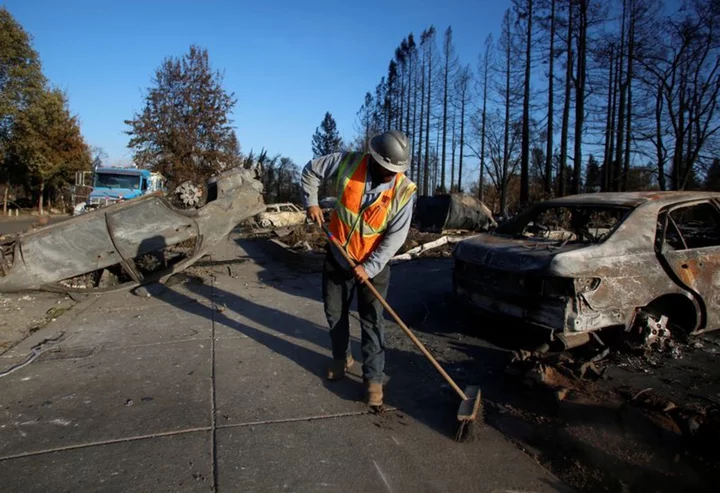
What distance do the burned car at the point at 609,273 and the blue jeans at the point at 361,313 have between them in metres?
1.32

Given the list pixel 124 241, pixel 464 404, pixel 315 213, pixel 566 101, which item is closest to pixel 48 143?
pixel 124 241

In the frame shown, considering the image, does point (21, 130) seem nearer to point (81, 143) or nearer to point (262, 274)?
point (81, 143)

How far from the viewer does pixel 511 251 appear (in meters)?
4.01

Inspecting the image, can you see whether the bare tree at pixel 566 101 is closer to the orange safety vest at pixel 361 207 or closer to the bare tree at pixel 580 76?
the bare tree at pixel 580 76

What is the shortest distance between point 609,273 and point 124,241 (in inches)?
224

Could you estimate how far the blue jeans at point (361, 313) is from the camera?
315cm

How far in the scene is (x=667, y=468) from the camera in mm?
2418

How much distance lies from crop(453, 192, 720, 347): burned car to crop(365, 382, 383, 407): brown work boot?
1.52m

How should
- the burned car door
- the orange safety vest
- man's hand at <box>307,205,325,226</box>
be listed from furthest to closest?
the burned car door, man's hand at <box>307,205,325,226</box>, the orange safety vest

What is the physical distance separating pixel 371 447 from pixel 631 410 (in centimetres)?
166

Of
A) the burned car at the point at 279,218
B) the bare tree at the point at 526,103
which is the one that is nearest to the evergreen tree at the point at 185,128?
the burned car at the point at 279,218

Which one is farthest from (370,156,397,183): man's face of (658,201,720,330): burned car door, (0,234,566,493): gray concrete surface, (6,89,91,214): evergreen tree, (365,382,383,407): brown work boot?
(6,89,91,214): evergreen tree

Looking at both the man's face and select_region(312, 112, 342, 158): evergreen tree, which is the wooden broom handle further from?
select_region(312, 112, 342, 158): evergreen tree

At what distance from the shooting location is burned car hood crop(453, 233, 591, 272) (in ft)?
12.2
